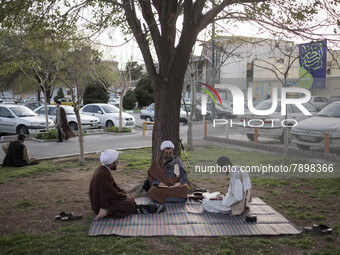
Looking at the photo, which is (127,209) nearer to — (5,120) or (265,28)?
(265,28)

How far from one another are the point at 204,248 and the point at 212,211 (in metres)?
1.39

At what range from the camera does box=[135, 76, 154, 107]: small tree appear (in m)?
39.4

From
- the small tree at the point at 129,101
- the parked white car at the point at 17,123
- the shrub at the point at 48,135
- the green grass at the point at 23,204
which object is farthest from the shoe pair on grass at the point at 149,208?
the small tree at the point at 129,101

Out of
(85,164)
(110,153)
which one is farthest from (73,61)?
(110,153)

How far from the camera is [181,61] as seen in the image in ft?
24.6

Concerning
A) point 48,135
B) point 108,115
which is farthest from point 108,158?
point 108,115

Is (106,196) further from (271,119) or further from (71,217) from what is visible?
(271,119)

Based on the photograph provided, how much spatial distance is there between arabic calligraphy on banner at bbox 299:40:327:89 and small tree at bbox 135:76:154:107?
30421 mm

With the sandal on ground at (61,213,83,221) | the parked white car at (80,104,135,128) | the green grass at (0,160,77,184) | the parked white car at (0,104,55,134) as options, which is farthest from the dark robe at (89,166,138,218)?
the parked white car at (80,104,135,128)

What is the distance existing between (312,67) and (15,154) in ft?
26.5

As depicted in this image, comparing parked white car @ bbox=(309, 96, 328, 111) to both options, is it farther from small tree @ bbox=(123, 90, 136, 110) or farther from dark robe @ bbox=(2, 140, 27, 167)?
small tree @ bbox=(123, 90, 136, 110)

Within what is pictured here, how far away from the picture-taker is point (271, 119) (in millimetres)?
9336

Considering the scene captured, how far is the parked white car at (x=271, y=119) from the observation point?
895 centimetres

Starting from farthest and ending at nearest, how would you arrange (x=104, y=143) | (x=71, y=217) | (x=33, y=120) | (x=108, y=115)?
Answer: (x=108, y=115), (x=33, y=120), (x=104, y=143), (x=71, y=217)
